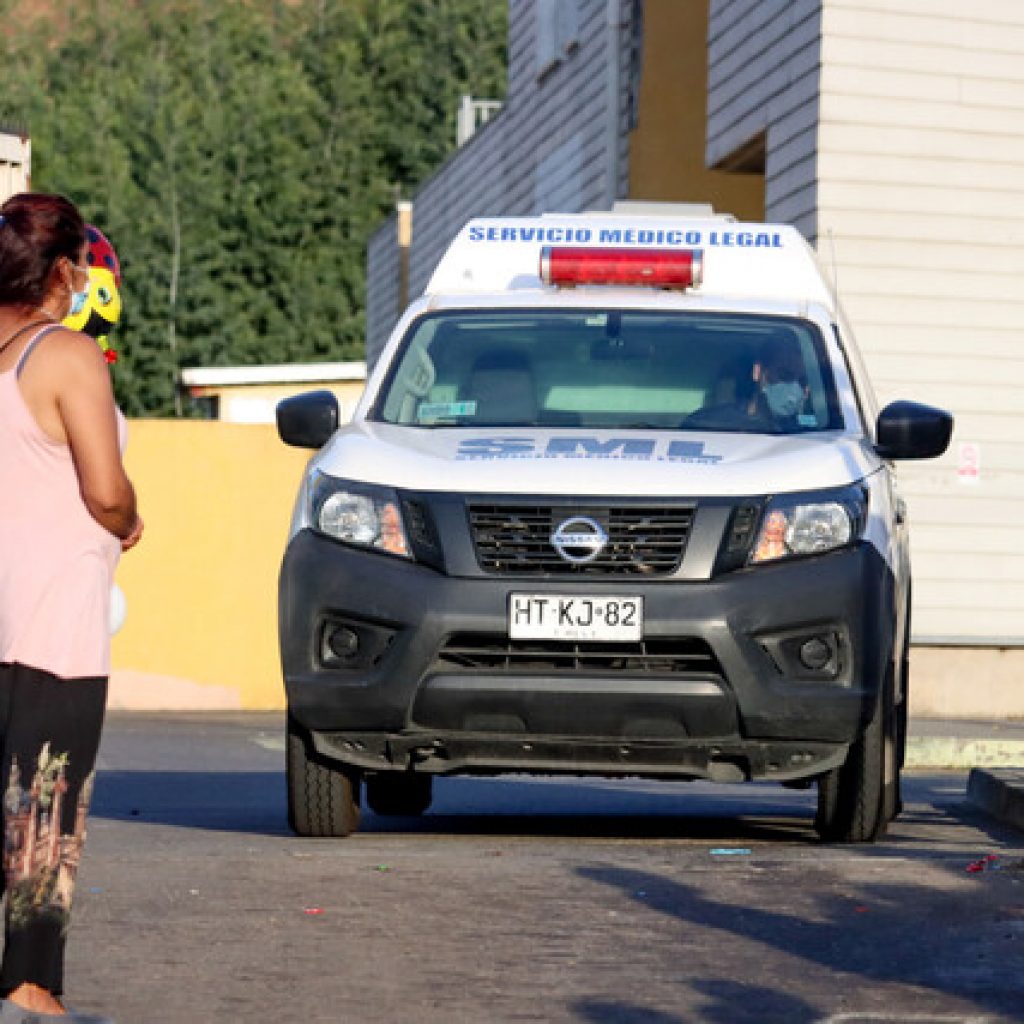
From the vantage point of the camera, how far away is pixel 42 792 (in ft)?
18.8

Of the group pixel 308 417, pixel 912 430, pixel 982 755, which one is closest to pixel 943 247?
pixel 982 755

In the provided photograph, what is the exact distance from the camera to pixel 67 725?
5773mm

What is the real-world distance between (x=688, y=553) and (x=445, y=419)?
4.40 ft

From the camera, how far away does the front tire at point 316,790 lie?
31.9ft

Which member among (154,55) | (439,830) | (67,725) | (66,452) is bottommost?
(439,830)

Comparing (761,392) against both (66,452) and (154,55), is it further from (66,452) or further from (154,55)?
(154,55)

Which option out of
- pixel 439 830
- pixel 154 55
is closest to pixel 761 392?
pixel 439 830

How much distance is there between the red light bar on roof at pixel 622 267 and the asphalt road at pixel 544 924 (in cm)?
198

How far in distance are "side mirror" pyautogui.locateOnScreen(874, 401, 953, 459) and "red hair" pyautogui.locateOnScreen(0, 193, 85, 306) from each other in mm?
4509

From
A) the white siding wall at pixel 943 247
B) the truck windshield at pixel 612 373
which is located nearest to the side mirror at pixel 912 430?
the truck windshield at pixel 612 373

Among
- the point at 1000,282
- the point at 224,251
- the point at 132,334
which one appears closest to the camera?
the point at 1000,282

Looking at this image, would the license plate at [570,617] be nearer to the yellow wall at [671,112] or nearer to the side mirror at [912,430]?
the side mirror at [912,430]

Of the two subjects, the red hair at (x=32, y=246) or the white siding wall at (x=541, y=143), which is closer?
the red hair at (x=32, y=246)

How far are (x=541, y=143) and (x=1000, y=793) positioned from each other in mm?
18460
